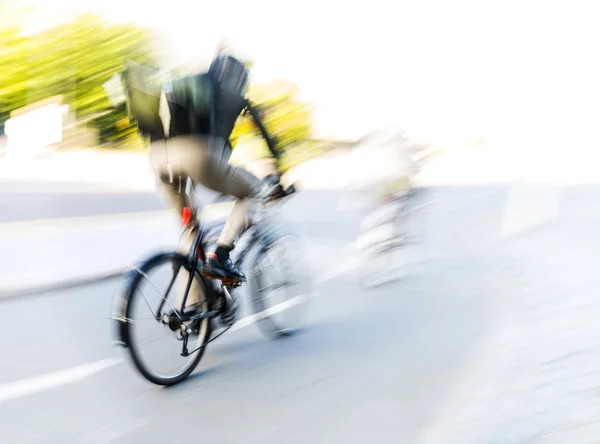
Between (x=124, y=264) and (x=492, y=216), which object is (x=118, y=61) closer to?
(x=492, y=216)

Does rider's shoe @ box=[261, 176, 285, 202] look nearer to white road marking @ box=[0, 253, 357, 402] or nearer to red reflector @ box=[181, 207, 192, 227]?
red reflector @ box=[181, 207, 192, 227]

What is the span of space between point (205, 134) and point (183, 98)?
229mm

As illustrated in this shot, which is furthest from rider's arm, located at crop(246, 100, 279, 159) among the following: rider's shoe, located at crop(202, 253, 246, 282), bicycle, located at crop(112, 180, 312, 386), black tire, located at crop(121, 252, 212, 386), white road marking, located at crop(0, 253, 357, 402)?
white road marking, located at crop(0, 253, 357, 402)

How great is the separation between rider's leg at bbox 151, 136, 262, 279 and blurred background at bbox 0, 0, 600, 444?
32 centimetres

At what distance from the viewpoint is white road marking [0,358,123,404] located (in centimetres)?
429

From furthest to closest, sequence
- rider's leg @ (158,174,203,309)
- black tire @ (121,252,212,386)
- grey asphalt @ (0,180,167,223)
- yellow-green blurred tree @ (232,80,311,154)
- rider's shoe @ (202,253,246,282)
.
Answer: yellow-green blurred tree @ (232,80,311,154), grey asphalt @ (0,180,167,223), rider's shoe @ (202,253,246,282), rider's leg @ (158,174,203,309), black tire @ (121,252,212,386)

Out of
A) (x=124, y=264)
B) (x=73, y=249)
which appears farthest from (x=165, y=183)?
(x=73, y=249)

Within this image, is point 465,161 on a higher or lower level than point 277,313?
lower

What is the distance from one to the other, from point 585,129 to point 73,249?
34504mm

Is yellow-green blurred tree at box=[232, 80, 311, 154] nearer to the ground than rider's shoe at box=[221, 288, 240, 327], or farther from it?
nearer to the ground

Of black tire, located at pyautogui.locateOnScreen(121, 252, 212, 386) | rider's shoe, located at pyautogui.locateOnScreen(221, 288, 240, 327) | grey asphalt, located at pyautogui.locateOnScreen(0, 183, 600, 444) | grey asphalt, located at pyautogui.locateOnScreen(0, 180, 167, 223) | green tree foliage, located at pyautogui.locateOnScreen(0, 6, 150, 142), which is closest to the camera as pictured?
grey asphalt, located at pyautogui.locateOnScreen(0, 183, 600, 444)

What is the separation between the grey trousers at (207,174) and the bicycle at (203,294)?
0.10 meters

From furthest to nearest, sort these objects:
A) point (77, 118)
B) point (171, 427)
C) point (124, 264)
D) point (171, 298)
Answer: point (77, 118), point (124, 264), point (171, 298), point (171, 427)

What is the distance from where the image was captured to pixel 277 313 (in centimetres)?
556
